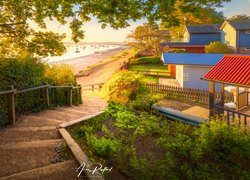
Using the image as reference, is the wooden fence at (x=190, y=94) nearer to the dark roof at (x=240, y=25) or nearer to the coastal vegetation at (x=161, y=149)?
the coastal vegetation at (x=161, y=149)

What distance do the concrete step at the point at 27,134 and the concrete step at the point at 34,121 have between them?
1.36 ft

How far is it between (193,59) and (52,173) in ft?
76.5

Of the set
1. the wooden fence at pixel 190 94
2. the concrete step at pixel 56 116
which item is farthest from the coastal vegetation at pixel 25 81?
the wooden fence at pixel 190 94

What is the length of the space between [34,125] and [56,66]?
6.28m

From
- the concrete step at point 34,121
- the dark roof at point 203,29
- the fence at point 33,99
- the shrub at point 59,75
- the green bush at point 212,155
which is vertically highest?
the dark roof at point 203,29

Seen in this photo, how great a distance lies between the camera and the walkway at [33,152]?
4953mm

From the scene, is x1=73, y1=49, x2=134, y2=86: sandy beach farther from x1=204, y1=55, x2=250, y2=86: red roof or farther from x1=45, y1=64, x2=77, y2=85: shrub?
x1=204, y1=55, x2=250, y2=86: red roof

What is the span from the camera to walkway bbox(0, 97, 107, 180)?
4.95 m

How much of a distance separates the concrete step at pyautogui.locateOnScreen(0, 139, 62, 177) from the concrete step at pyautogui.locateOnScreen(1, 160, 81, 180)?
0.31 meters

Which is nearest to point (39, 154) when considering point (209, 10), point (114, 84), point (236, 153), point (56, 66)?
point (236, 153)

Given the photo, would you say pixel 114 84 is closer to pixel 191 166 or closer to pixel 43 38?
pixel 43 38

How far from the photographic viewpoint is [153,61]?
164 ft

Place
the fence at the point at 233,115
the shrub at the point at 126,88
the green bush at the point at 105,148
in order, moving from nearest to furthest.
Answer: the green bush at the point at 105,148 < the fence at the point at 233,115 < the shrub at the point at 126,88

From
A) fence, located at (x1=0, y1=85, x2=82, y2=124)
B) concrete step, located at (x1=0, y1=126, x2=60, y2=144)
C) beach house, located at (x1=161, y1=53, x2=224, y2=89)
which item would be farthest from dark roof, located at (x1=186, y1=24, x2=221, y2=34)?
concrete step, located at (x1=0, y1=126, x2=60, y2=144)
